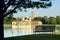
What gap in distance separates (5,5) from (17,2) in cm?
52

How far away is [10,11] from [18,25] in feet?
57.2

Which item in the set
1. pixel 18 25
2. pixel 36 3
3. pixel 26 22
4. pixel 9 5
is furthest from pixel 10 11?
pixel 26 22

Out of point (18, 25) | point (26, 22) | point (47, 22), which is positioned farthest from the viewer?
point (26, 22)

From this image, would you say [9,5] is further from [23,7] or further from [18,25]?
[18,25]

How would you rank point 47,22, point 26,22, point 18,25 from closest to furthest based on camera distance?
point 47,22, point 18,25, point 26,22

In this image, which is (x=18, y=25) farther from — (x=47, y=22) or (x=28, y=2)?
(x=28, y=2)

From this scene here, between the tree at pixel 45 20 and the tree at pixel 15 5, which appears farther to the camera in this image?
the tree at pixel 45 20

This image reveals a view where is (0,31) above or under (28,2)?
under

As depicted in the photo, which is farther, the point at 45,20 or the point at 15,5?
the point at 45,20

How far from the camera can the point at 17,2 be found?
8.81 meters

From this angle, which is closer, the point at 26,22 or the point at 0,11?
the point at 0,11

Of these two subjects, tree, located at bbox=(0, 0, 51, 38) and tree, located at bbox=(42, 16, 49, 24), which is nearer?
tree, located at bbox=(0, 0, 51, 38)

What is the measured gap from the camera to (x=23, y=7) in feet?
29.6

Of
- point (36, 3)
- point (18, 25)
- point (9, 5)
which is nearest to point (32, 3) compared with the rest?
point (36, 3)
